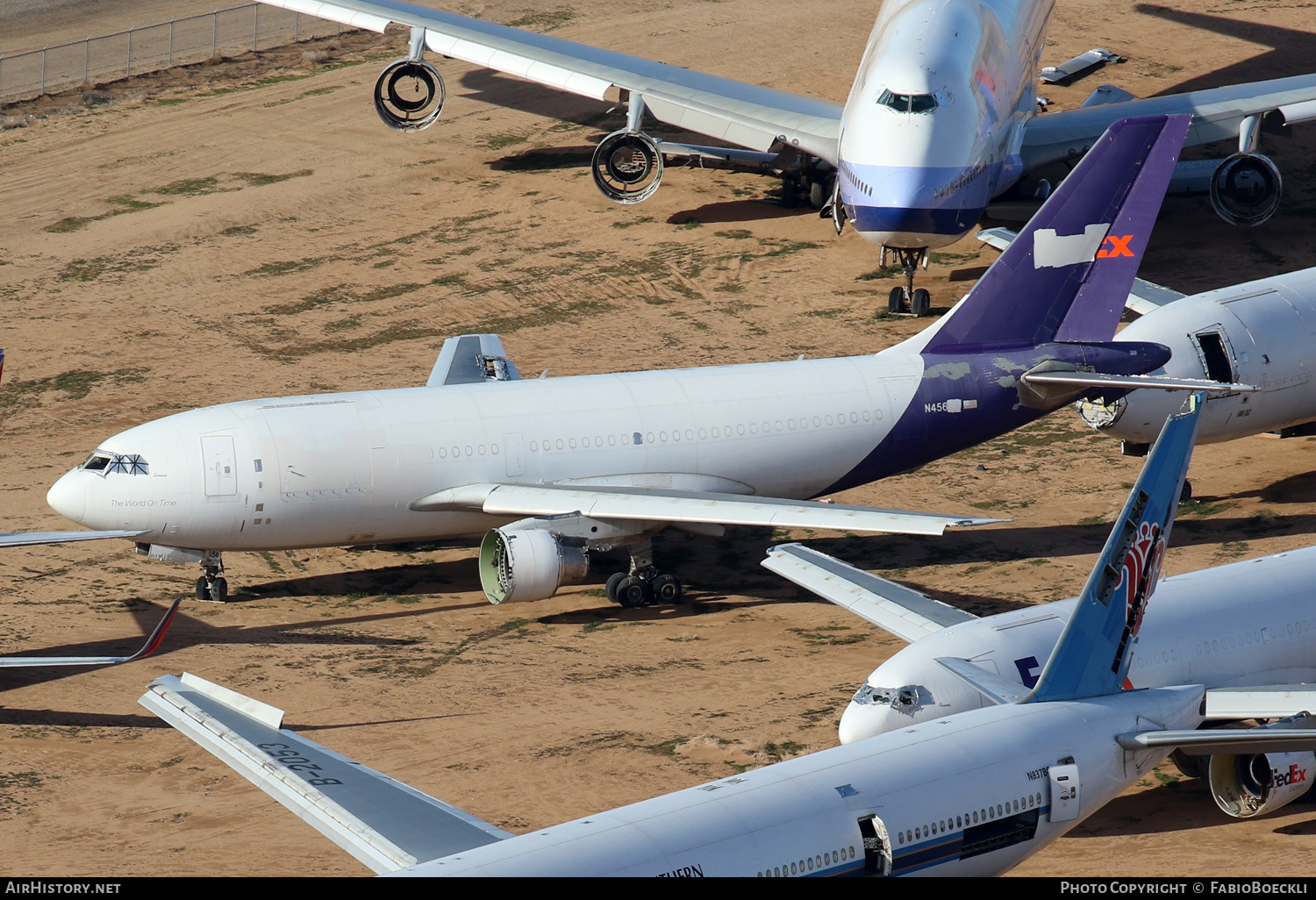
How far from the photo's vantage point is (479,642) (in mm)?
33000

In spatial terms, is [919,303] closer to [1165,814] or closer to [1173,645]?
[1173,645]

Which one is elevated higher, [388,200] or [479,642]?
[388,200]

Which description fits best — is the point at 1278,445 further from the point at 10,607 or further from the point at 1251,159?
the point at 10,607

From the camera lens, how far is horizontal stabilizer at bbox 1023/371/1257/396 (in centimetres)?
3534

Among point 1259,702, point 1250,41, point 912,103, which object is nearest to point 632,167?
point 912,103

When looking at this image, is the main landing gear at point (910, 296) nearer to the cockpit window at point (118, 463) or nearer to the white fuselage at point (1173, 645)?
the white fuselage at point (1173, 645)

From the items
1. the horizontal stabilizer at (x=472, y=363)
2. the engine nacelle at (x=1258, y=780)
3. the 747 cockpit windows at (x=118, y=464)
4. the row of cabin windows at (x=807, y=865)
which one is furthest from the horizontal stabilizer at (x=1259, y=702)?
the 747 cockpit windows at (x=118, y=464)

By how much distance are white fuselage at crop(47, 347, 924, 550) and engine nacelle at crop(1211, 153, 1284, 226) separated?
19122 mm

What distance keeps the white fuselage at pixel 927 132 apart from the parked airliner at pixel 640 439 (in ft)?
26.7

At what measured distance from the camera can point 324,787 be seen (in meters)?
19.4

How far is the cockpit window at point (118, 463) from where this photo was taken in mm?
33656

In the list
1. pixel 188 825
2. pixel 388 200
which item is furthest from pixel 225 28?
pixel 188 825

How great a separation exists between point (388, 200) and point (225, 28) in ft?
83.1

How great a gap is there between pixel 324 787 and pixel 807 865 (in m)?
6.01
